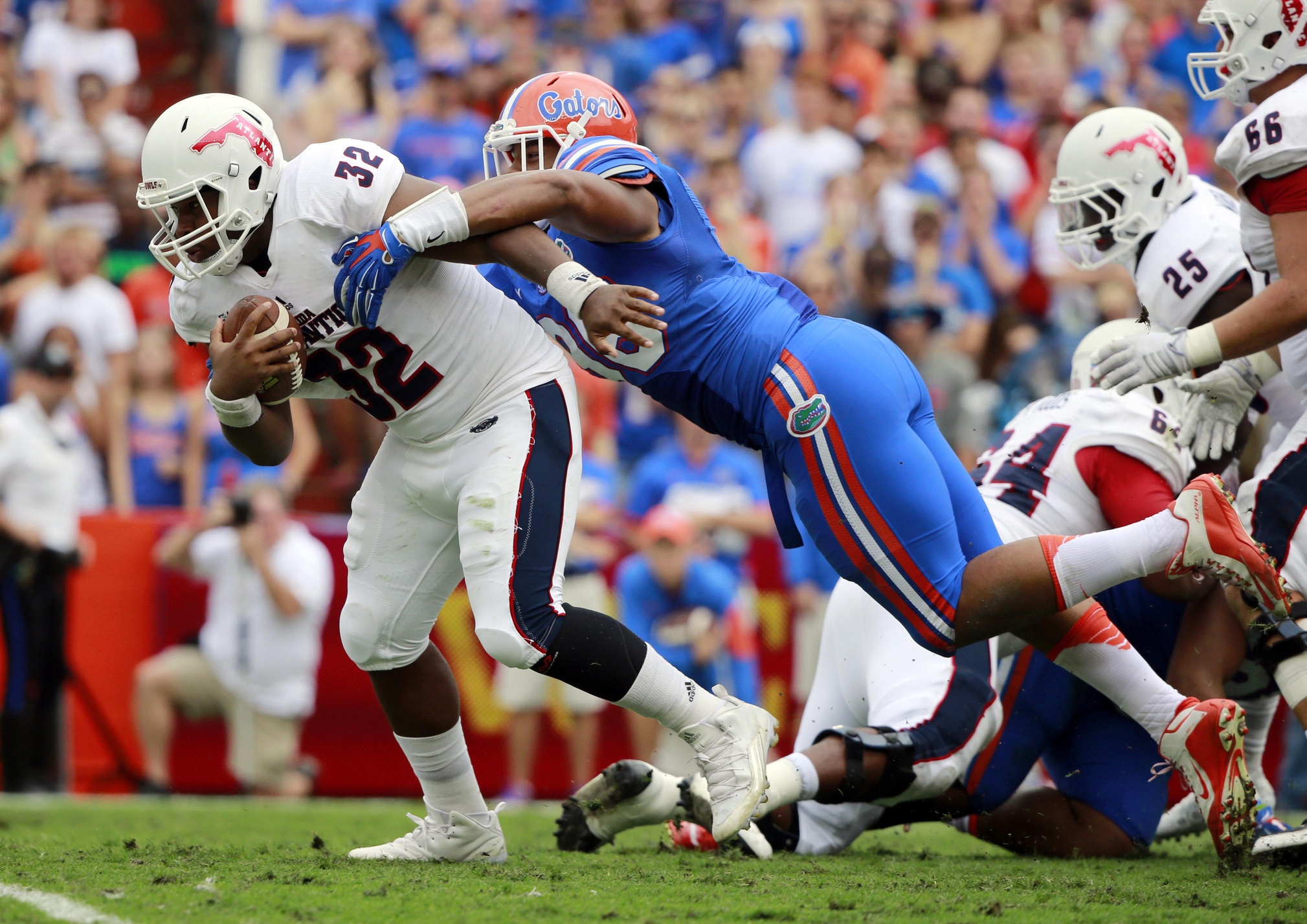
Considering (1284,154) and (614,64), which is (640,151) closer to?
(1284,154)

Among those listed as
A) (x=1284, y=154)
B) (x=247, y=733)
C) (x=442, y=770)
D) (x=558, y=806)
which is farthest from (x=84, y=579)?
(x=1284, y=154)

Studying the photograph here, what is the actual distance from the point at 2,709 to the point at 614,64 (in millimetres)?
5847

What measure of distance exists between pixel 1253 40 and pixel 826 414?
5.28 ft

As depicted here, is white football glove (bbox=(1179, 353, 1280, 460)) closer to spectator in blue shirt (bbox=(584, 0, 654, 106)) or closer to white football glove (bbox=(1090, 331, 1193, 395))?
white football glove (bbox=(1090, 331, 1193, 395))

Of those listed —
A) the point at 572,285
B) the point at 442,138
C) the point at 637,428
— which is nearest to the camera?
the point at 572,285

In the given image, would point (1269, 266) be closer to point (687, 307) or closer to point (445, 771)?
point (687, 307)

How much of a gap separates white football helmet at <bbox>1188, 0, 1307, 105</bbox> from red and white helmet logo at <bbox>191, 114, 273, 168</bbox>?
247cm

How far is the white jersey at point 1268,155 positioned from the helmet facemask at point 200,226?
96.8 inches

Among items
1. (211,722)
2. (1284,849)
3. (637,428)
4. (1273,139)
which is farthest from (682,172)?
(1284,849)

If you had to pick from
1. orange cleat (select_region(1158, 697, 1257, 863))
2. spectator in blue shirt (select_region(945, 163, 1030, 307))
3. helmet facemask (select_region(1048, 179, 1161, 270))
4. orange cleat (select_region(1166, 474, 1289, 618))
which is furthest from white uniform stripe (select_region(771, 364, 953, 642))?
spectator in blue shirt (select_region(945, 163, 1030, 307))

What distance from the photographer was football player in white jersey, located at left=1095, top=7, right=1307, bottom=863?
3682 millimetres

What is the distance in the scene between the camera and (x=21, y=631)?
6922mm

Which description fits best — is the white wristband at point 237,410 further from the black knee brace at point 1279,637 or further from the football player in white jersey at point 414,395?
the black knee brace at point 1279,637

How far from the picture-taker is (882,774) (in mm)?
4059
